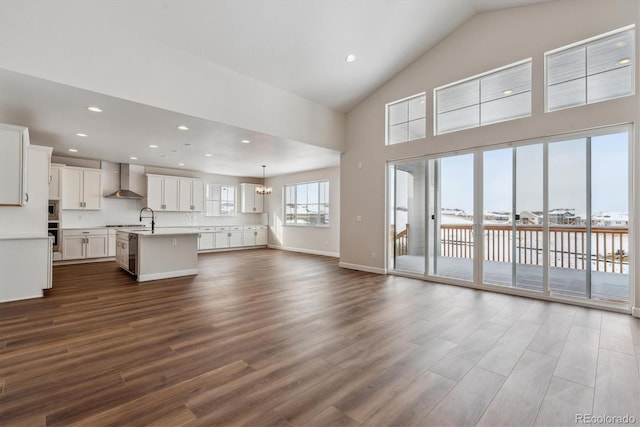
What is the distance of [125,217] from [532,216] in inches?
396

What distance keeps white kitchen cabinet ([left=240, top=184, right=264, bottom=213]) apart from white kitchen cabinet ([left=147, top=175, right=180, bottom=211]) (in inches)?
92.2

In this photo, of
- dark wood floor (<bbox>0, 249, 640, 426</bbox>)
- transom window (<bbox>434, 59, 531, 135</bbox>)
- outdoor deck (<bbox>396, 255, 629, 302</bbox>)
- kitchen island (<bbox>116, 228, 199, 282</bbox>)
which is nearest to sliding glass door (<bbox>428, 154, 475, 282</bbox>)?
outdoor deck (<bbox>396, 255, 629, 302</bbox>)

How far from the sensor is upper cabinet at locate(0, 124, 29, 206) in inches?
155

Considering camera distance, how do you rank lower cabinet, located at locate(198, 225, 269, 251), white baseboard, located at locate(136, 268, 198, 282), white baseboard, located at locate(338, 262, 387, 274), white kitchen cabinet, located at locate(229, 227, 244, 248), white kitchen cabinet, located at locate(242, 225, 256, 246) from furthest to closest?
white kitchen cabinet, located at locate(242, 225, 256, 246) → white kitchen cabinet, located at locate(229, 227, 244, 248) → lower cabinet, located at locate(198, 225, 269, 251) → white baseboard, located at locate(338, 262, 387, 274) → white baseboard, located at locate(136, 268, 198, 282)

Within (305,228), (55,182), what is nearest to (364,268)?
(305,228)

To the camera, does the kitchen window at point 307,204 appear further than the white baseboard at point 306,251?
Yes

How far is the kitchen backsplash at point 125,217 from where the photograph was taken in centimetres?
764

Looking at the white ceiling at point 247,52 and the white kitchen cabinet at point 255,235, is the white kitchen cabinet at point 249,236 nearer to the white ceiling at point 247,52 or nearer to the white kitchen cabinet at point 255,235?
the white kitchen cabinet at point 255,235

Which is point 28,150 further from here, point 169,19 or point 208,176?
point 208,176

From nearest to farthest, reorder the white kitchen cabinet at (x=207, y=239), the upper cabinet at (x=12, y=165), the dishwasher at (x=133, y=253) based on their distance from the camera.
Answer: the upper cabinet at (x=12, y=165), the dishwasher at (x=133, y=253), the white kitchen cabinet at (x=207, y=239)

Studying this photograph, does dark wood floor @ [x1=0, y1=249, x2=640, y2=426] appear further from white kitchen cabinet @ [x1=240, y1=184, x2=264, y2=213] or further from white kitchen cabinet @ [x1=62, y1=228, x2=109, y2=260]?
white kitchen cabinet @ [x1=240, y1=184, x2=264, y2=213]

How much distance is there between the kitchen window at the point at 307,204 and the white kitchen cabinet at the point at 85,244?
17.9 ft

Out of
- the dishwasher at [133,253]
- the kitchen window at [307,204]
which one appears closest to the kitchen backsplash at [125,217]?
the kitchen window at [307,204]

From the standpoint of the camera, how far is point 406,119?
19.0 feet
